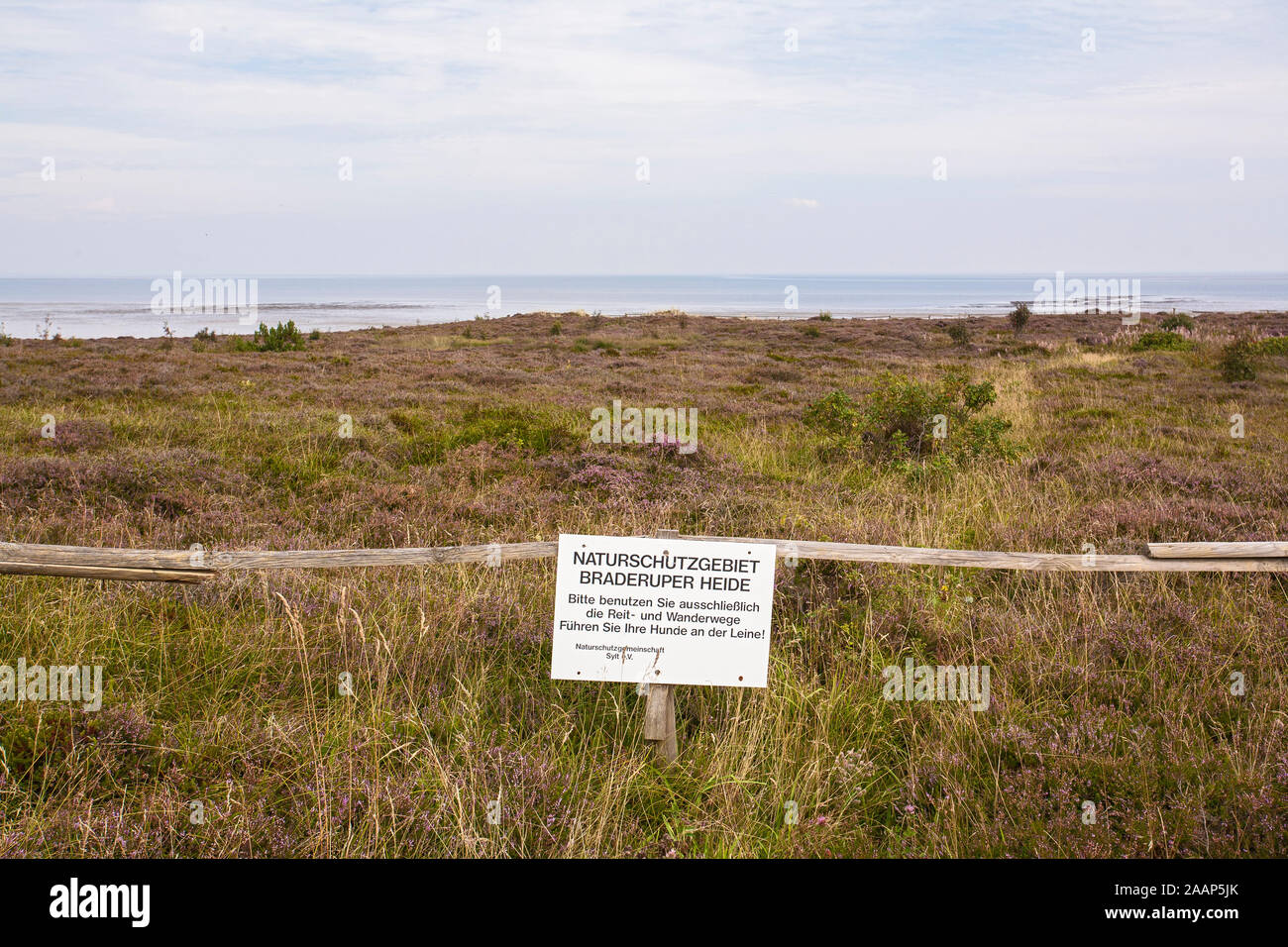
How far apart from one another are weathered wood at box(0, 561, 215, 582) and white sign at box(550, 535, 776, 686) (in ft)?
7.08

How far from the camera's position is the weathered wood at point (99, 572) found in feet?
13.4

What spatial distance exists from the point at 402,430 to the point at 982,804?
1057 centimetres

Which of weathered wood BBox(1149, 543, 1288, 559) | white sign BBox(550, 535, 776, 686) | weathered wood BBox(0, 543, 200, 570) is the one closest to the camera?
white sign BBox(550, 535, 776, 686)

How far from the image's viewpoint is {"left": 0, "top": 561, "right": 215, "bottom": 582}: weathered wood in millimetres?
4086

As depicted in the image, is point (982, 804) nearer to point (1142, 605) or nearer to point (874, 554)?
point (874, 554)

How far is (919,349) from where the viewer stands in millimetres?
30875

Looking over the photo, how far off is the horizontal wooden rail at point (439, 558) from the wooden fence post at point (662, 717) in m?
0.86

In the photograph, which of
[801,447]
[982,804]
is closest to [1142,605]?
[982,804]

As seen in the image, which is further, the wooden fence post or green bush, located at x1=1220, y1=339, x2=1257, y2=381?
green bush, located at x1=1220, y1=339, x2=1257, y2=381

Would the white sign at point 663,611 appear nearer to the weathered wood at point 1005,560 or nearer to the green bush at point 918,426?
the weathered wood at point 1005,560

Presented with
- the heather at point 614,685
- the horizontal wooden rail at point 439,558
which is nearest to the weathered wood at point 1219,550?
the horizontal wooden rail at point 439,558

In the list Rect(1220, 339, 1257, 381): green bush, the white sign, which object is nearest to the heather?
the white sign

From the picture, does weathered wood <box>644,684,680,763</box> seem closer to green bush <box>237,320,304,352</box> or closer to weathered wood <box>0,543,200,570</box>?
weathered wood <box>0,543,200,570</box>

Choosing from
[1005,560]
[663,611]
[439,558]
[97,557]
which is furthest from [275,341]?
[1005,560]
